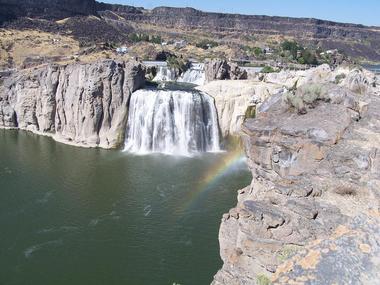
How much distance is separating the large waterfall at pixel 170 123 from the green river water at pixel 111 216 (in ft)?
9.53

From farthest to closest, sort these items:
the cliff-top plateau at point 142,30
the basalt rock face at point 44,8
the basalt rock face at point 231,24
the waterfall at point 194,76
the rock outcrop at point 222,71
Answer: the basalt rock face at point 231,24
the basalt rock face at point 44,8
the cliff-top plateau at point 142,30
the waterfall at point 194,76
the rock outcrop at point 222,71

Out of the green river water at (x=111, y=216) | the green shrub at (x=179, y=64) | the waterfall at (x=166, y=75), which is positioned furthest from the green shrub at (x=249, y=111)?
the green shrub at (x=179, y=64)

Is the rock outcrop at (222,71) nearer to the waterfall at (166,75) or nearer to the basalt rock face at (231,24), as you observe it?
the waterfall at (166,75)

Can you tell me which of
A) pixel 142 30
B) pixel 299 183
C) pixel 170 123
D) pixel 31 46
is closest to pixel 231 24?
pixel 142 30

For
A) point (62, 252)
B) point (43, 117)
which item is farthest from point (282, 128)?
point (43, 117)

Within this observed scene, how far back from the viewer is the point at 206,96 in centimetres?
5134

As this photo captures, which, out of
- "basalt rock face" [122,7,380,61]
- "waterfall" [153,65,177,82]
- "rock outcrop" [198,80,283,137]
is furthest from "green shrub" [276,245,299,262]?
"basalt rock face" [122,7,380,61]

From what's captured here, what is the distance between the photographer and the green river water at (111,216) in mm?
24281

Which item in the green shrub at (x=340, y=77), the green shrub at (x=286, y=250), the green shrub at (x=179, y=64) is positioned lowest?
the green shrub at (x=179, y=64)

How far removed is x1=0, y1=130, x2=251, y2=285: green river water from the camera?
24.3 meters

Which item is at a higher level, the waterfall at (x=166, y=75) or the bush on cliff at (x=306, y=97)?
the bush on cliff at (x=306, y=97)

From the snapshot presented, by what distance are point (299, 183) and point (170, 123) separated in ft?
120

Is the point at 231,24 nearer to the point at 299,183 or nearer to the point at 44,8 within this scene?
the point at 44,8

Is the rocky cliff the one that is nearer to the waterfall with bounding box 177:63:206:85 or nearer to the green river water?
the waterfall with bounding box 177:63:206:85
